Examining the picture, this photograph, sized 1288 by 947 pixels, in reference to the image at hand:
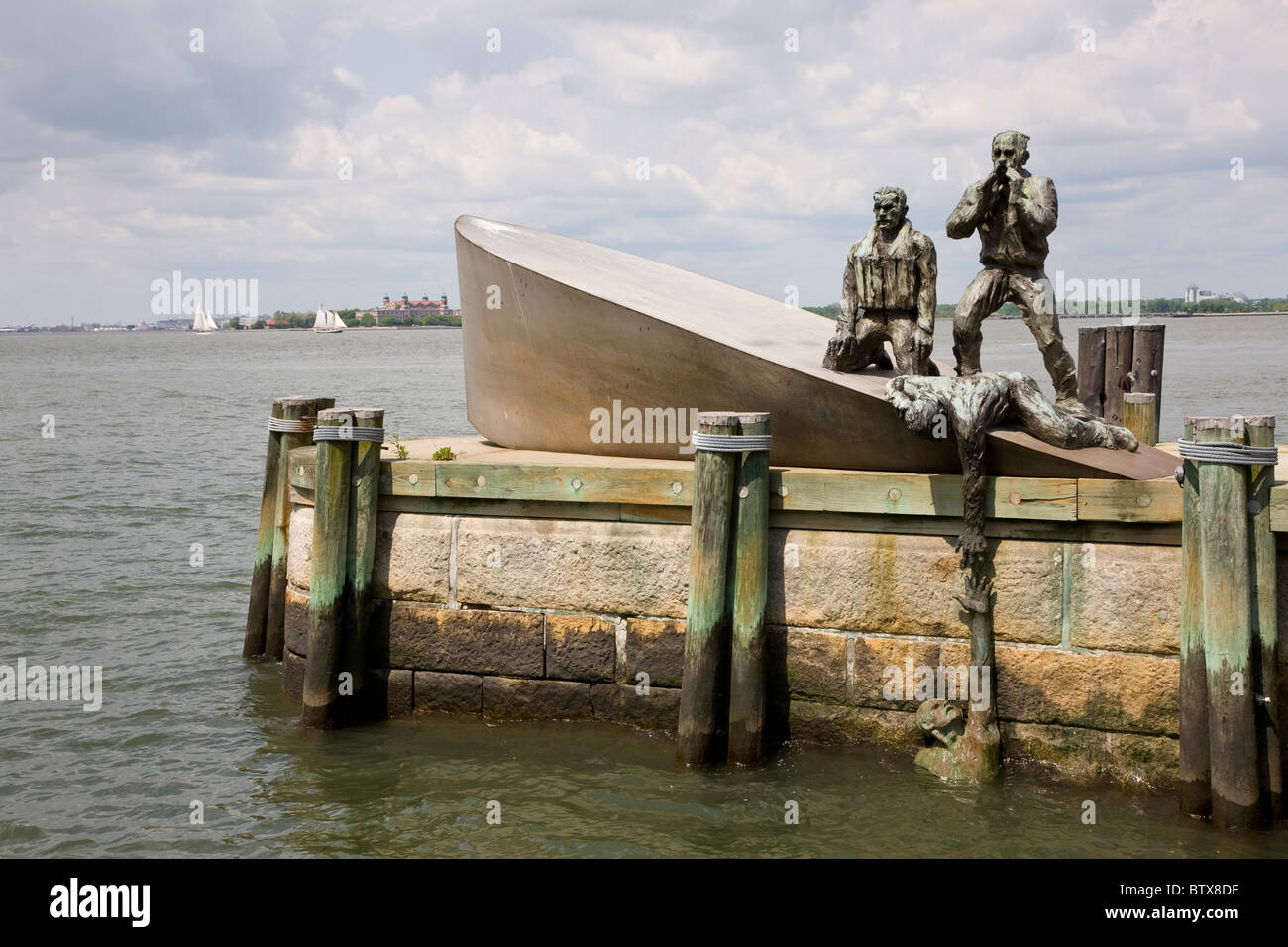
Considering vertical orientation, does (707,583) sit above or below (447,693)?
above

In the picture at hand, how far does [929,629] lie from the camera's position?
7258 mm

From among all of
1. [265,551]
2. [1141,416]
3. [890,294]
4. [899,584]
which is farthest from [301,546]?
[1141,416]

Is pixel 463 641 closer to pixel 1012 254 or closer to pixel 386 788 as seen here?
pixel 386 788

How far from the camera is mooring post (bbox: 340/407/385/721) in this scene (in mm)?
8203

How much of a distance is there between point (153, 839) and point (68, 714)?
9.17 ft

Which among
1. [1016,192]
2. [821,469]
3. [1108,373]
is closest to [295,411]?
[821,469]

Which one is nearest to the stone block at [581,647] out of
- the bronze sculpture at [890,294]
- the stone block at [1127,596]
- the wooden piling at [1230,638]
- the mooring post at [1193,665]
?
the bronze sculpture at [890,294]

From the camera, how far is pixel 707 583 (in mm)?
7281

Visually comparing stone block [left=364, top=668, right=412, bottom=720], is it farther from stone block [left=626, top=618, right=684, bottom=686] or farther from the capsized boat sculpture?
the capsized boat sculpture

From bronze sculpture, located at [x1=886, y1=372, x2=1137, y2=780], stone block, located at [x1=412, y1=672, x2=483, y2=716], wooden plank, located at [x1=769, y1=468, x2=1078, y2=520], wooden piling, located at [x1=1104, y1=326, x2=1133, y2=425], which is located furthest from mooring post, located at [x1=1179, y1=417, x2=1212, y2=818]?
wooden piling, located at [x1=1104, y1=326, x2=1133, y2=425]

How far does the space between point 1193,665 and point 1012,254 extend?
2.95m

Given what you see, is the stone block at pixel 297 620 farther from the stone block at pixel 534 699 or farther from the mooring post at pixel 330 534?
the stone block at pixel 534 699

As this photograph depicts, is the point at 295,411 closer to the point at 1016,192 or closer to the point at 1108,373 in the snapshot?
the point at 1016,192

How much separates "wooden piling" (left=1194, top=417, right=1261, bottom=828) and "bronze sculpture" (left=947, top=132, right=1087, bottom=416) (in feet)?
4.77
